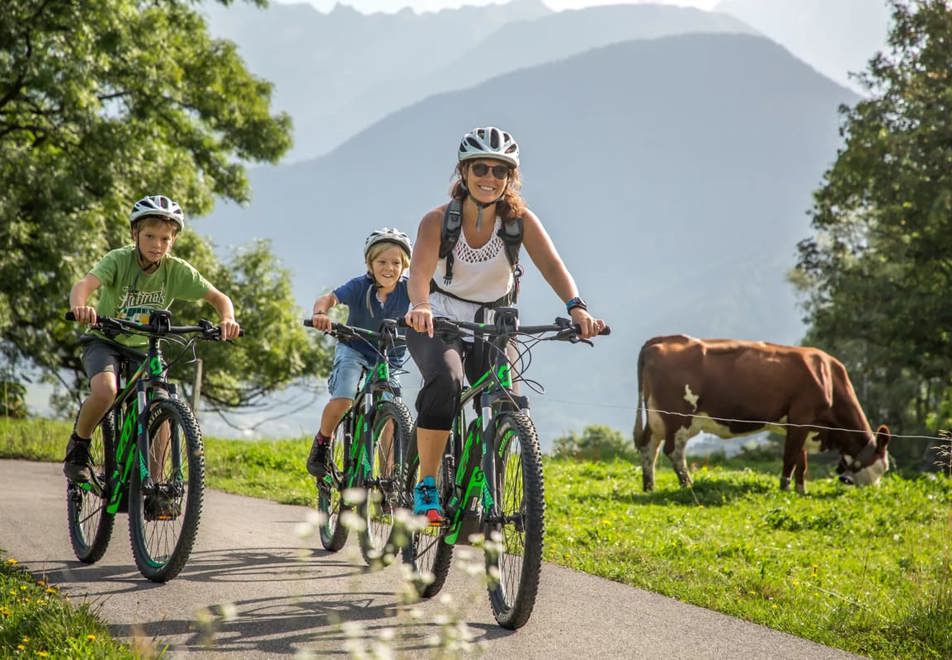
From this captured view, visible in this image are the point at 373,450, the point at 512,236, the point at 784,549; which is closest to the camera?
the point at 512,236

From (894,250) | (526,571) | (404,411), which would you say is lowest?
(526,571)

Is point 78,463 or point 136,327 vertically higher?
point 136,327

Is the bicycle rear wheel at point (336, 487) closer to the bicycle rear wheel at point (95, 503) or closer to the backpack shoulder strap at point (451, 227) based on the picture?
the bicycle rear wheel at point (95, 503)

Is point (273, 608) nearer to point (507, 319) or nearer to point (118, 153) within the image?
point (507, 319)

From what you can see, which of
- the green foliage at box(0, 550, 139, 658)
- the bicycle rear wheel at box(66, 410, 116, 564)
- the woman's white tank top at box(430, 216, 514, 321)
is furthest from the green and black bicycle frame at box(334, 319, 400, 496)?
the green foliage at box(0, 550, 139, 658)

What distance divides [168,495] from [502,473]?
1.88 metres

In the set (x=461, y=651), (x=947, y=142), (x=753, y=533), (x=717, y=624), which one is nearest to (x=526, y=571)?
(x=461, y=651)

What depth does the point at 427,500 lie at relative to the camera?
5402mm

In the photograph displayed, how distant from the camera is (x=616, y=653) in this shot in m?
4.94

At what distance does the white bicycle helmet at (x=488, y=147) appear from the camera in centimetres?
548

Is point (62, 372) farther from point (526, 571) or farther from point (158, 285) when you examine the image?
point (526, 571)

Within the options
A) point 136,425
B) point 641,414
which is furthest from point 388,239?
point 641,414

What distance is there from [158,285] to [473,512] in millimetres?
2590

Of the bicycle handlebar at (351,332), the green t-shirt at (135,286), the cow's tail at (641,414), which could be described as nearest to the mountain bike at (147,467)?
the green t-shirt at (135,286)
